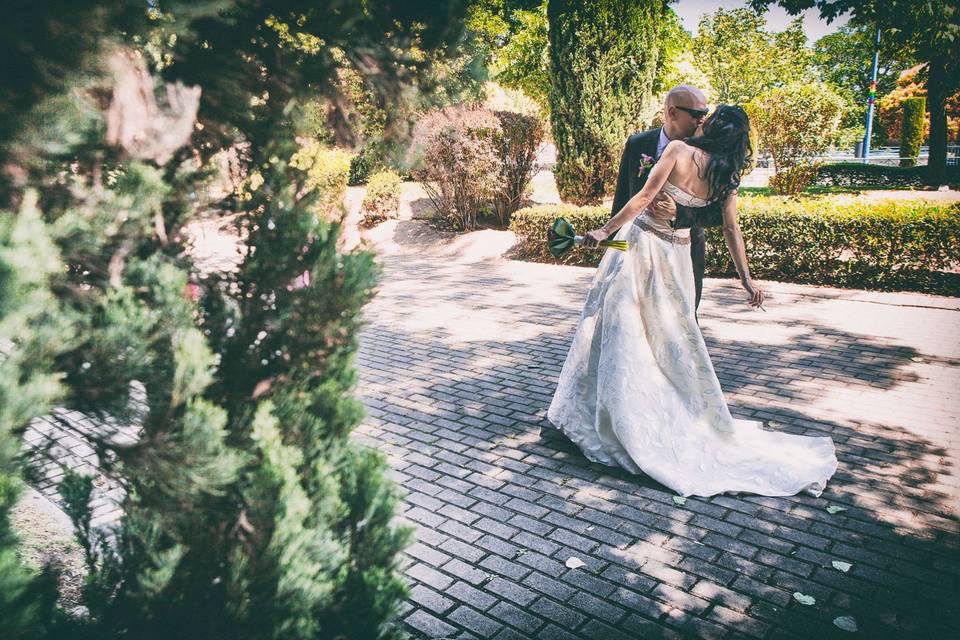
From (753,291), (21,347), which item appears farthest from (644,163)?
(21,347)

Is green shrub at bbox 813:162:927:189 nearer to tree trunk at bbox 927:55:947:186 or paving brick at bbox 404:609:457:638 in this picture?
tree trunk at bbox 927:55:947:186

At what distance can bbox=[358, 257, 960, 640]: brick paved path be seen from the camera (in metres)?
3.04

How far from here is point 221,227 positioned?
6.16 feet

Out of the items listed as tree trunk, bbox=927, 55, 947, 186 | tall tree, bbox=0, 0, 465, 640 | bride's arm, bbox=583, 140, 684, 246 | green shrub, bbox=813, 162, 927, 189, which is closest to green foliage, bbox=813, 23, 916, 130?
green shrub, bbox=813, 162, 927, 189

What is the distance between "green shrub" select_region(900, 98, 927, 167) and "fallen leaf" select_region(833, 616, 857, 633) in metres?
39.3

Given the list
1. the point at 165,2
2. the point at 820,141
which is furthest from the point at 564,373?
the point at 820,141

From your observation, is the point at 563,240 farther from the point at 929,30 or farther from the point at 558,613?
the point at 929,30

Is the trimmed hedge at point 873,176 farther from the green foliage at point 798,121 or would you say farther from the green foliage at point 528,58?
the green foliage at point 528,58

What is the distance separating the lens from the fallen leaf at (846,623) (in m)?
2.88

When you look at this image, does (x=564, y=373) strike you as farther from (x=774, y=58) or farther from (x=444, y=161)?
(x=774, y=58)

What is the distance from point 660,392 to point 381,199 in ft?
45.1

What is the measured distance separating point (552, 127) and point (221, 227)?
13256 mm

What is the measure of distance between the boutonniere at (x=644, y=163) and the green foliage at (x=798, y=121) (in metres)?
16.2

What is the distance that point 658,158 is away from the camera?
4.65 metres
